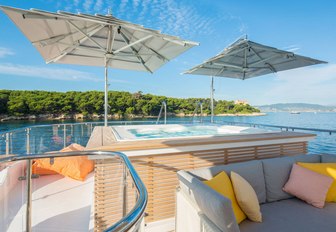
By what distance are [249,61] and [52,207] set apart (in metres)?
4.62

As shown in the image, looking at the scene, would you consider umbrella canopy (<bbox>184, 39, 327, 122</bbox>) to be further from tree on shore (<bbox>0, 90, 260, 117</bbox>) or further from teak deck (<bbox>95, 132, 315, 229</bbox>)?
tree on shore (<bbox>0, 90, 260, 117</bbox>)

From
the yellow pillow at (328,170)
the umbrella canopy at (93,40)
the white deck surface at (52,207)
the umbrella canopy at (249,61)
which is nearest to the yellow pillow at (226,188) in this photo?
the yellow pillow at (328,170)

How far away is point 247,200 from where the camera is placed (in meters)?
1.56

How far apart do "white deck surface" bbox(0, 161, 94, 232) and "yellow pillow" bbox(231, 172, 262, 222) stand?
60.3 inches

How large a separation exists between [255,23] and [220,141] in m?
8.45

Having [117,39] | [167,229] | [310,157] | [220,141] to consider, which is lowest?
[167,229]

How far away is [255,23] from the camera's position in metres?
8.38

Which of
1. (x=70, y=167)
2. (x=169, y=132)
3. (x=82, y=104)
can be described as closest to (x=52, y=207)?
(x=70, y=167)

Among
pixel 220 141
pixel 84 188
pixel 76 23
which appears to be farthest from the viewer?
pixel 84 188

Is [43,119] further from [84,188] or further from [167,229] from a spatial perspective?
[167,229]

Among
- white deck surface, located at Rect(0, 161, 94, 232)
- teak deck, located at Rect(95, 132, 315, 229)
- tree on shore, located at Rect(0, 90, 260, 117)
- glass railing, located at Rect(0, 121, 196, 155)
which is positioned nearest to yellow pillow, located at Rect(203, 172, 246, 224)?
teak deck, located at Rect(95, 132, 315, 229)

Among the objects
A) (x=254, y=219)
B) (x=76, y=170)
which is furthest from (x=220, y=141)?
(x=76, y=170)

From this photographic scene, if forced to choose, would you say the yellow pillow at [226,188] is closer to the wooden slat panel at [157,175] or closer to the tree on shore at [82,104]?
the wooden slat panel at [157,175]

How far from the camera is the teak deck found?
1.86 m
